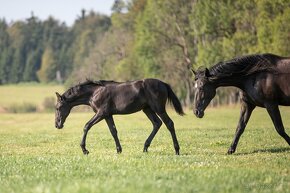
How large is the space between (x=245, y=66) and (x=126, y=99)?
3.55 metres

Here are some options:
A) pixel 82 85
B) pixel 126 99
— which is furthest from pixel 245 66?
pixel 82 85

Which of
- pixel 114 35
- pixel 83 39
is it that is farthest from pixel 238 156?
pixel 83 39

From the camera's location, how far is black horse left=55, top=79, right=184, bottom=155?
16.0 meters

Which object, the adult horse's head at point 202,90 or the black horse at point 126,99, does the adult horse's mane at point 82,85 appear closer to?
the black horse at point 126,99

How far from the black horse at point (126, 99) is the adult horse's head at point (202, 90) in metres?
1.12

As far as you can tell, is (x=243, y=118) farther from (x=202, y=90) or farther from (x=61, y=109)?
(x=61, y=109)

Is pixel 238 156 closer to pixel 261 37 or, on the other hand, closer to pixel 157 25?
pixel 261 37

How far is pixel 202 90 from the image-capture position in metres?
15.2

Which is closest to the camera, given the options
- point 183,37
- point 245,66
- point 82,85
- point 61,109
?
point 245,66

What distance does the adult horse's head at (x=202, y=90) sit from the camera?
15.2m

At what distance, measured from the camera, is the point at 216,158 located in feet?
45.5

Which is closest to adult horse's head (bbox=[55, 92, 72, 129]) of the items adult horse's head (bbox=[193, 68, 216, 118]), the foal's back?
the foal's back

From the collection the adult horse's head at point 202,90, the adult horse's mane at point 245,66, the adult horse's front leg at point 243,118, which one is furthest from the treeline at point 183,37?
the adult horse's head at point 202,90

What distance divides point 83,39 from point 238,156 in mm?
141938
